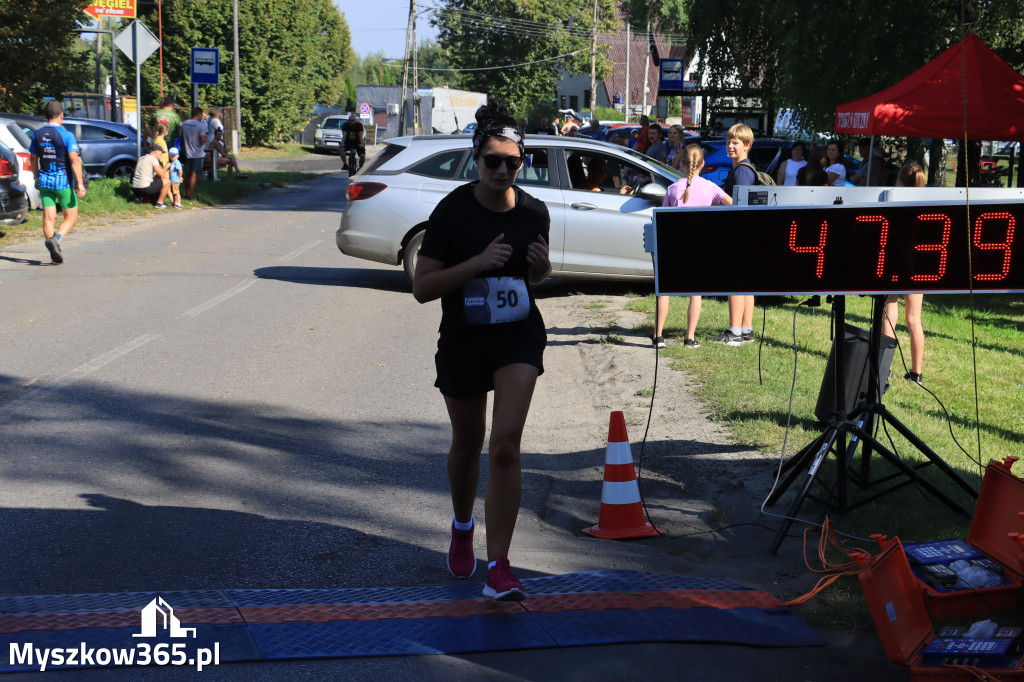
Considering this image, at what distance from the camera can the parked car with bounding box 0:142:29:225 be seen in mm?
15914

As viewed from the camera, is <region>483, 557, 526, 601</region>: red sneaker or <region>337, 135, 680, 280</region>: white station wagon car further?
<region>337, 135, 680, 280</region>: white station wagon car

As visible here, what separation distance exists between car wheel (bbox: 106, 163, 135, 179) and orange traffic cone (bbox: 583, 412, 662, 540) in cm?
2262

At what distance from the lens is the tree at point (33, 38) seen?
71.7 feet

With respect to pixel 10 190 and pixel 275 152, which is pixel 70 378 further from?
pixel 275 152

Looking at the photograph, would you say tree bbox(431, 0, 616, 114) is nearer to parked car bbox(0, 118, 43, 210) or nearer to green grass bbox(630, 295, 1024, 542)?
parked car bbox(0, 118, 43, 210)

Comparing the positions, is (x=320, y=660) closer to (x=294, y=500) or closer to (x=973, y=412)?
(x=294, y=500)

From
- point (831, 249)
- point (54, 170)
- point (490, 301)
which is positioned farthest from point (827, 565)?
point (54, 170)

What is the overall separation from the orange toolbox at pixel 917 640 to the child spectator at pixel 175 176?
20236 millimetres

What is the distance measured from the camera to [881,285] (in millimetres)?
4809

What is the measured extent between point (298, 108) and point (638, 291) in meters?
45.4

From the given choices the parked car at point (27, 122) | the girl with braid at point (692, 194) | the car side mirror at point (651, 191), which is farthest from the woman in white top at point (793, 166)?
the parked car at point (27, 122)

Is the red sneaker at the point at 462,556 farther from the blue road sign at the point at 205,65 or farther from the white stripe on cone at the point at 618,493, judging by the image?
the blue road sign at the point at 205,65

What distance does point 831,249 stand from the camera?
481cm

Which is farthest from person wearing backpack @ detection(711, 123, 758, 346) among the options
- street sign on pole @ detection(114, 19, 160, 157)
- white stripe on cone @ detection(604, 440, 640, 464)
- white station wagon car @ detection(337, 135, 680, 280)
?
street sign on pole @ detection(114, 19, 160, 157)
